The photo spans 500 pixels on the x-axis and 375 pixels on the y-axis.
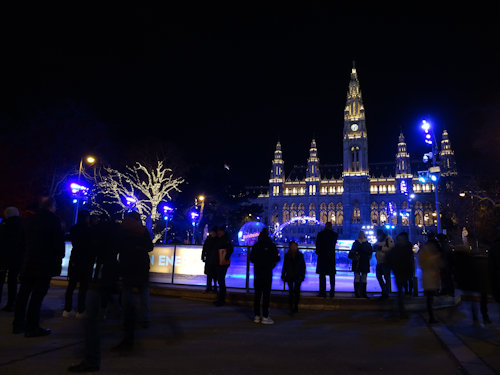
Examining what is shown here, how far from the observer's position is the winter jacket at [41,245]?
4.49 m

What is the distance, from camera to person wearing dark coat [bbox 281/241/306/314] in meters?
6.77

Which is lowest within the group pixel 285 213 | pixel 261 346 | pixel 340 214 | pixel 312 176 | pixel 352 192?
pixel 261 346

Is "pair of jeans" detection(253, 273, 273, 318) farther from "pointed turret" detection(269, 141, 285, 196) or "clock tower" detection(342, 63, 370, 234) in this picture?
"pointed turret" detection(269, 141, 285, 196)

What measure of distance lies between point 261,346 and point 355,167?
87181 mm

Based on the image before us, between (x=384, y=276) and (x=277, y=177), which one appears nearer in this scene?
(x=384, y=276)

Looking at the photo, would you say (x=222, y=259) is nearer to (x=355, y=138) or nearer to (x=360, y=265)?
(x=360, y=265)

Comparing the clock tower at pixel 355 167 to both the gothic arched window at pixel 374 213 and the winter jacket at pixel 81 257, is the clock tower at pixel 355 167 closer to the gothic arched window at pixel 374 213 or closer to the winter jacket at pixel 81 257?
the gothic arched window at pixel 374 213

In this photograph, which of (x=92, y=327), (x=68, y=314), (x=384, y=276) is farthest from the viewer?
(x=384, y=276)

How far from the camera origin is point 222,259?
793 cm

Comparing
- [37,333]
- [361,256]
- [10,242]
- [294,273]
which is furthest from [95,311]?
[361,256]

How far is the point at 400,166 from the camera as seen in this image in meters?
88.6

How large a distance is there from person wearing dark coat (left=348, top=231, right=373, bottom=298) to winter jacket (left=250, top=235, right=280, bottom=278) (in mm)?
3034

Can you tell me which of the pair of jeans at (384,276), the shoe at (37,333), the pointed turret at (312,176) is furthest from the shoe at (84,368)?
the pointed turret at (312,176)

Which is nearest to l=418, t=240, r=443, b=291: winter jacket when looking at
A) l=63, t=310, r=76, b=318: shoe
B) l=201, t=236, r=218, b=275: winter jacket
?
l=201, t=236, r=218, b=275: winter jacket
